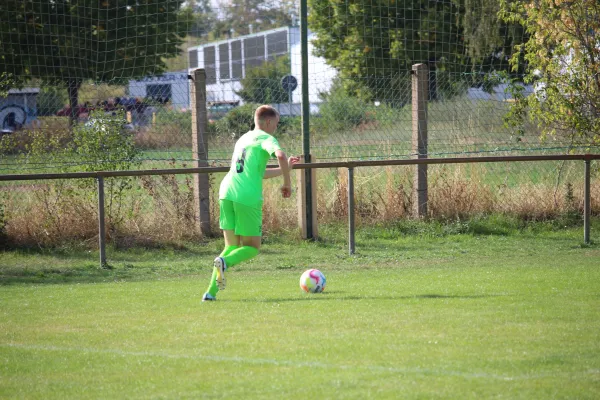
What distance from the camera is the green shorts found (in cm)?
834

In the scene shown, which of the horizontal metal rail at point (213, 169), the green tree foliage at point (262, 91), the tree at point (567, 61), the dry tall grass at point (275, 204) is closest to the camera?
the horizontal metal rail at point (213, 169)

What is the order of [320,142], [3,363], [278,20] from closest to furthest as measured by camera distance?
[3,363] < [320,142] < [278,20]

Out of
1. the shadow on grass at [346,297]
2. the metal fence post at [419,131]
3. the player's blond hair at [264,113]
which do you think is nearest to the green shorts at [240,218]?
the shadow on grass at [346,297]

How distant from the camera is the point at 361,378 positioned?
17.1 ft

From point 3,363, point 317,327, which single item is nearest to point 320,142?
point 317,327

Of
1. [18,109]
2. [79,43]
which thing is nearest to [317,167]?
[18,109]

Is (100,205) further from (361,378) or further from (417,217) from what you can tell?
(361,378)

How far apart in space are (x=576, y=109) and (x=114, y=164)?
804 centimetres

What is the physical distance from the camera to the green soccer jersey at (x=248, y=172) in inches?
327

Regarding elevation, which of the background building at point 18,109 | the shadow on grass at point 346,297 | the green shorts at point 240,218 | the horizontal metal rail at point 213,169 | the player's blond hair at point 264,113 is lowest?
the shadow on grass at point 346,297

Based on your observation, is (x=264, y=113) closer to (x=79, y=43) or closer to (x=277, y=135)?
(x=277, y=135)

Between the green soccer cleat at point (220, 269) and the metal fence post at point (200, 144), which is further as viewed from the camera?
the metal fence post at point (200, 144)

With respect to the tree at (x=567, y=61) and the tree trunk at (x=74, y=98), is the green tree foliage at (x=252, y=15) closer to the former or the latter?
the tree trunk at (x=74, y=98)

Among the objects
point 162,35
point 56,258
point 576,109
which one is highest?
point 162,35
